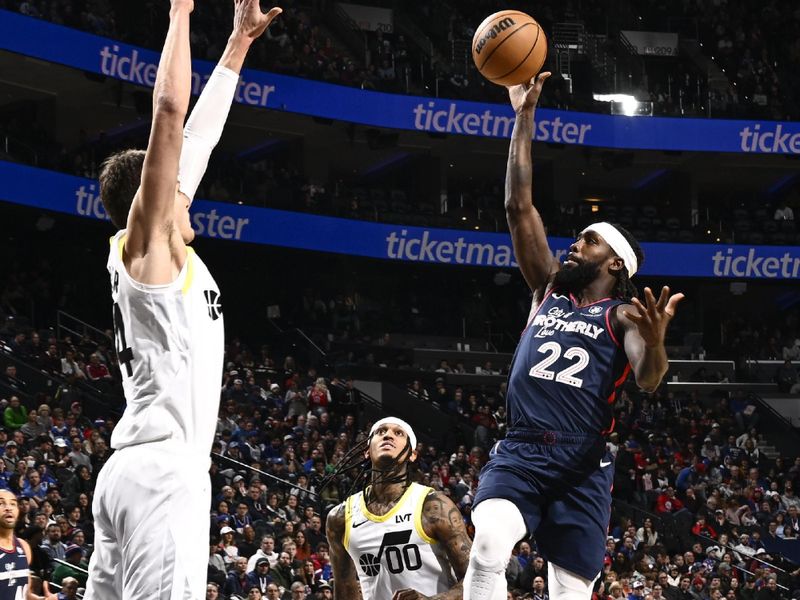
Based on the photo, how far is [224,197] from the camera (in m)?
27.9

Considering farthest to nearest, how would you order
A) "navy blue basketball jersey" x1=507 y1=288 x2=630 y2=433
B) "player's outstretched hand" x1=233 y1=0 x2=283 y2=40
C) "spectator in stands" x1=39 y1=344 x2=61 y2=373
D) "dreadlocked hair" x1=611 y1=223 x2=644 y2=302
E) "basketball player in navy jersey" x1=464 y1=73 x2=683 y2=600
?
"spectator in stands" x1=39 y1=344 x2=61 y2=373 → "dreadlocked hair" x1=611 y1=223 x2=644 y2=302 → "navy blue basketball jersey" x1=507 y1=288 x2=630 y2=433 → "basketball player in navy jersey" x1=464 y1=73 x2=683 y2=600 → "player's outstretched hand" x1=233 y1=0 x2=283 y2=40

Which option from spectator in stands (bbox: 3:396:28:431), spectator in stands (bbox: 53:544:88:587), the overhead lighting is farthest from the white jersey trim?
the overhead lighting

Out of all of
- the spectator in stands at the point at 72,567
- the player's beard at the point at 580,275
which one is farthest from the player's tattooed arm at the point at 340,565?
the spectator in stands at the point at 72,567

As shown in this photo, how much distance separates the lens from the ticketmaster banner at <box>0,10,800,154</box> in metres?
25.0

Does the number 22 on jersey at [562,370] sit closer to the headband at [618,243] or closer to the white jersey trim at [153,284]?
the headband at [618,243]

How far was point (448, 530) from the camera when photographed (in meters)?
6.94

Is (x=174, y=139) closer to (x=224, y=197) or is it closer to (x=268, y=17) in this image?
(x=268, y=17)

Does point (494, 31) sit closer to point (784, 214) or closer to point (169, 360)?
point (169, 360)

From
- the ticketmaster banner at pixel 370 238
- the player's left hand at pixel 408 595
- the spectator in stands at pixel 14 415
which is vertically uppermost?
the ticketmaster banner at pixel 370 238

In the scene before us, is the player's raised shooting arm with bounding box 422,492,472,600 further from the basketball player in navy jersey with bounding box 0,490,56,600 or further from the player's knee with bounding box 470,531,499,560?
the basketball player in navy jersey with bounding box 0,490,56,600

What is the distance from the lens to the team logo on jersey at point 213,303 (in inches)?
171

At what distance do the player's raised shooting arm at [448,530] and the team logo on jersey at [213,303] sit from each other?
2.91 meters

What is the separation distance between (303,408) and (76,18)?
963 centimetres

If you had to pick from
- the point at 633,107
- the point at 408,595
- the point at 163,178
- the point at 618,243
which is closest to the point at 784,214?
the point at 633,107
